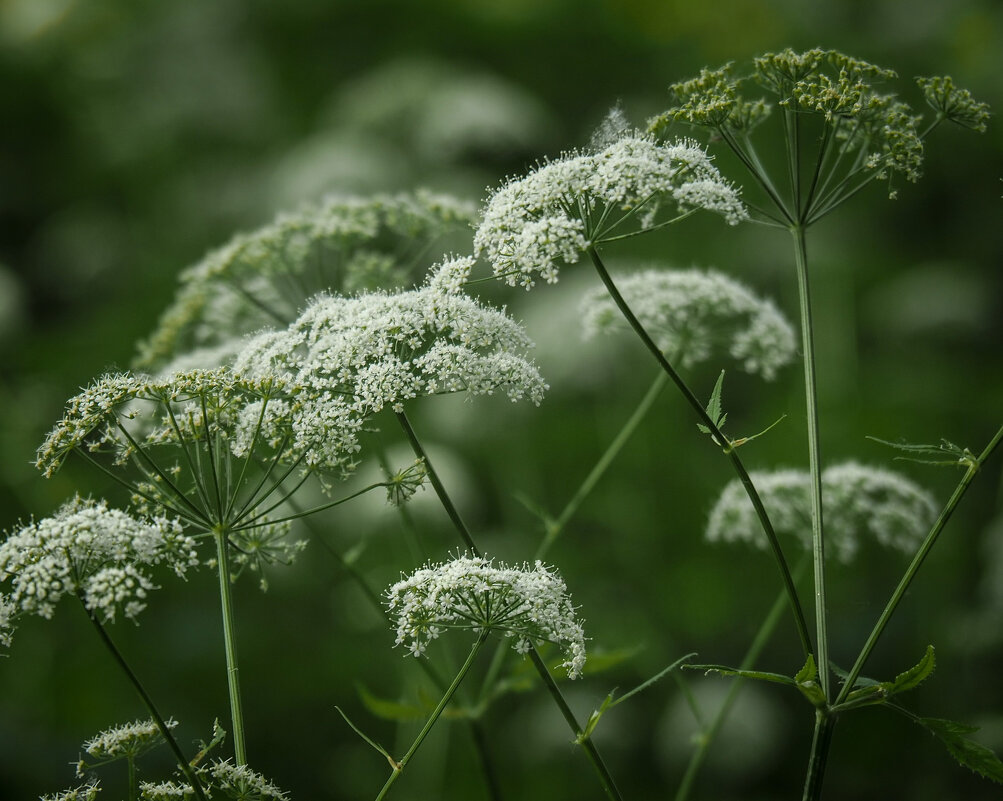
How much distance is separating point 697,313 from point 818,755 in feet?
8.26

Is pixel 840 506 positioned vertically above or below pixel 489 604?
above

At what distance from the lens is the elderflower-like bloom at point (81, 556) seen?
9.87 ft

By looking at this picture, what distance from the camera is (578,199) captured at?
3.49 meters

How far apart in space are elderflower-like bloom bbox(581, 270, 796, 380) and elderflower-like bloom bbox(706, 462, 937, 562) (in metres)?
0.61

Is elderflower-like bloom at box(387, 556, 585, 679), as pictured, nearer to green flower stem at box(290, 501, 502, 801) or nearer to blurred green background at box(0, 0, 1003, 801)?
blurred green background at box(0, 0, 1003, 801)

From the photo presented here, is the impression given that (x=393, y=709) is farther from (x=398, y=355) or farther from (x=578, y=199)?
(x=578, y=199)

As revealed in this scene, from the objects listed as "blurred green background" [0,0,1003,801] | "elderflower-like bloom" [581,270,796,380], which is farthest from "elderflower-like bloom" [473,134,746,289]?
"elderflower-like bloom" [581,270,796,380]

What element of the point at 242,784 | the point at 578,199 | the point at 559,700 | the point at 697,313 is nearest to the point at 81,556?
the point at 242,784

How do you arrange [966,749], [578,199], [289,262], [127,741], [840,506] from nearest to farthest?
1. [966,749]
2. [127,741]
3. [578,199]
4. [840,506]
5. [289,262]

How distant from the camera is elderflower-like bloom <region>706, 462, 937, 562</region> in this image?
493cm

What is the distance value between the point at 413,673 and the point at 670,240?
696 centimetres

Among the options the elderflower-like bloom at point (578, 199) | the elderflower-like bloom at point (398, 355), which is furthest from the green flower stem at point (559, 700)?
the elderflower-like bloom at point (578, 199)

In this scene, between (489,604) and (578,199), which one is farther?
(578,199)

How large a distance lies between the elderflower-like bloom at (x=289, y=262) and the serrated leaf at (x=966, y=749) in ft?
10.9
